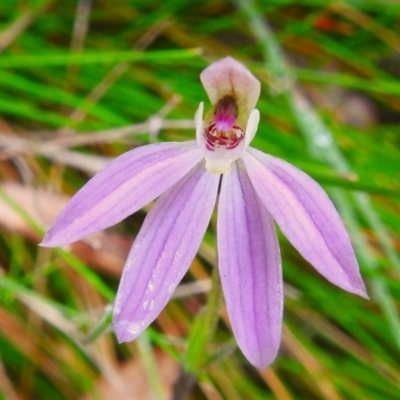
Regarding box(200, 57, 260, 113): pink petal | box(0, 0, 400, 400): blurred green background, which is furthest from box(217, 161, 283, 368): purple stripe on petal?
box(0, 0, 400, 400): blurred green background

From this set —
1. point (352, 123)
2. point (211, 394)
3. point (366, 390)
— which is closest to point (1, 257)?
point (211, 394)

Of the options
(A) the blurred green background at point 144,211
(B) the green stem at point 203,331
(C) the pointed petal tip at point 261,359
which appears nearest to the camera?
(C) the pointed petal tip at point 261,359

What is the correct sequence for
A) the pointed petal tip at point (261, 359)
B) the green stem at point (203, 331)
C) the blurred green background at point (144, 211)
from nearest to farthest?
1. the pointed petal tip at point (261, 359)
2. the green stem at point (203, 331)
3. the blurred green background at point (144, 211)

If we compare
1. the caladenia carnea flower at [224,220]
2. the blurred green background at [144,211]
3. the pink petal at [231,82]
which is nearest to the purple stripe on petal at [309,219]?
the caladenia carnea flower at [224,220]

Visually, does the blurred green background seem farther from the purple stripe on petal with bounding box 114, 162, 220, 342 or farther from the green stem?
the purple stripe on petal with bounding box 114, 162, 220, 342

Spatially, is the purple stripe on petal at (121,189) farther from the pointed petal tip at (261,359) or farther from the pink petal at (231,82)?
the pointed petal tip at (261,359)

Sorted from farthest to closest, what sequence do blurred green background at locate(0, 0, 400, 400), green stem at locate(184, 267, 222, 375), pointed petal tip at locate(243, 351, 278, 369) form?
blurred green background at locate(0, 0, 400, 400), green stem at locate(184, 267, 222, 375), pointed petal tip at locate(243, 351, 278, 369)

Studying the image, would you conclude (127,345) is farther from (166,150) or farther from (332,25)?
(332,25)

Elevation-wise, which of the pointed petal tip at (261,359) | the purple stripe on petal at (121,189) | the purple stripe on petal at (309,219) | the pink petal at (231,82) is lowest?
the pointed petal tip at (261,359)

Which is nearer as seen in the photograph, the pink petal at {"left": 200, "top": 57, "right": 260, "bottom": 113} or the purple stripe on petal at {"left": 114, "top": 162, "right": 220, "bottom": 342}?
the purple stripe on petal at {"left": 114, "top": 162, "right": 220, "bottom": 342}
